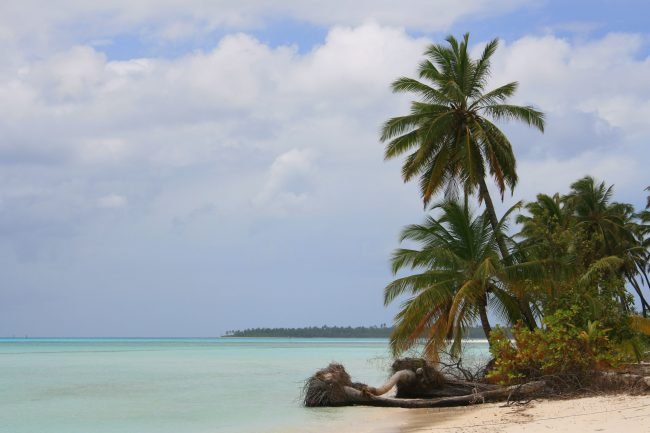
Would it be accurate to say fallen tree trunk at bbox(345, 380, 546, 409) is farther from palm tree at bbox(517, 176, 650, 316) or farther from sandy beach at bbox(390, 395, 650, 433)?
palm tree at bbox(517, 176, 650, 316)

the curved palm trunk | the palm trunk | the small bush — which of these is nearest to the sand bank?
the small bush

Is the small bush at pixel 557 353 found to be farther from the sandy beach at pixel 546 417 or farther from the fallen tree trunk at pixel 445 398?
the sandy beach at pixel 546 417

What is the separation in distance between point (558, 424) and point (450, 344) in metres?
9.22

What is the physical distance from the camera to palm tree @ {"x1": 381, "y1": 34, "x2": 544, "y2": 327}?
20891mm

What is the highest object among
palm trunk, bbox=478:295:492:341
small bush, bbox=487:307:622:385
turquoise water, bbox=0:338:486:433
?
palm trunk, bbox=478:295:492:341

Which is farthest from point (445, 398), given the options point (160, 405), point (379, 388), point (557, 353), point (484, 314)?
point (160, 405)

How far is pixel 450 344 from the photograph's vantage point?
20.0m

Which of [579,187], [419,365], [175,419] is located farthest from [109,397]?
[579,187]

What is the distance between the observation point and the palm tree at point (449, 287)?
18.6 m

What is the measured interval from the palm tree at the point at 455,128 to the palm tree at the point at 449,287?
142cm

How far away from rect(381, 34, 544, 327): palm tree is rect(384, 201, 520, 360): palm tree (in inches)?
56.1

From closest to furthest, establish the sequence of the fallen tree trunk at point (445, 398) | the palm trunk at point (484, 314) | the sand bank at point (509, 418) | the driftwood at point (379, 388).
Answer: the sand bank at point (509, 418) < the fallen tree trunk at point (445, 398) < the driftwood at point (379, 388) < the palm trunk at point (484, 314)

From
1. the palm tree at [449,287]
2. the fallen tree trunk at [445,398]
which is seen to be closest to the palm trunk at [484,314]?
the palm tree at [449,287]

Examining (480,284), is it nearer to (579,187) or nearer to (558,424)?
(558,424)
